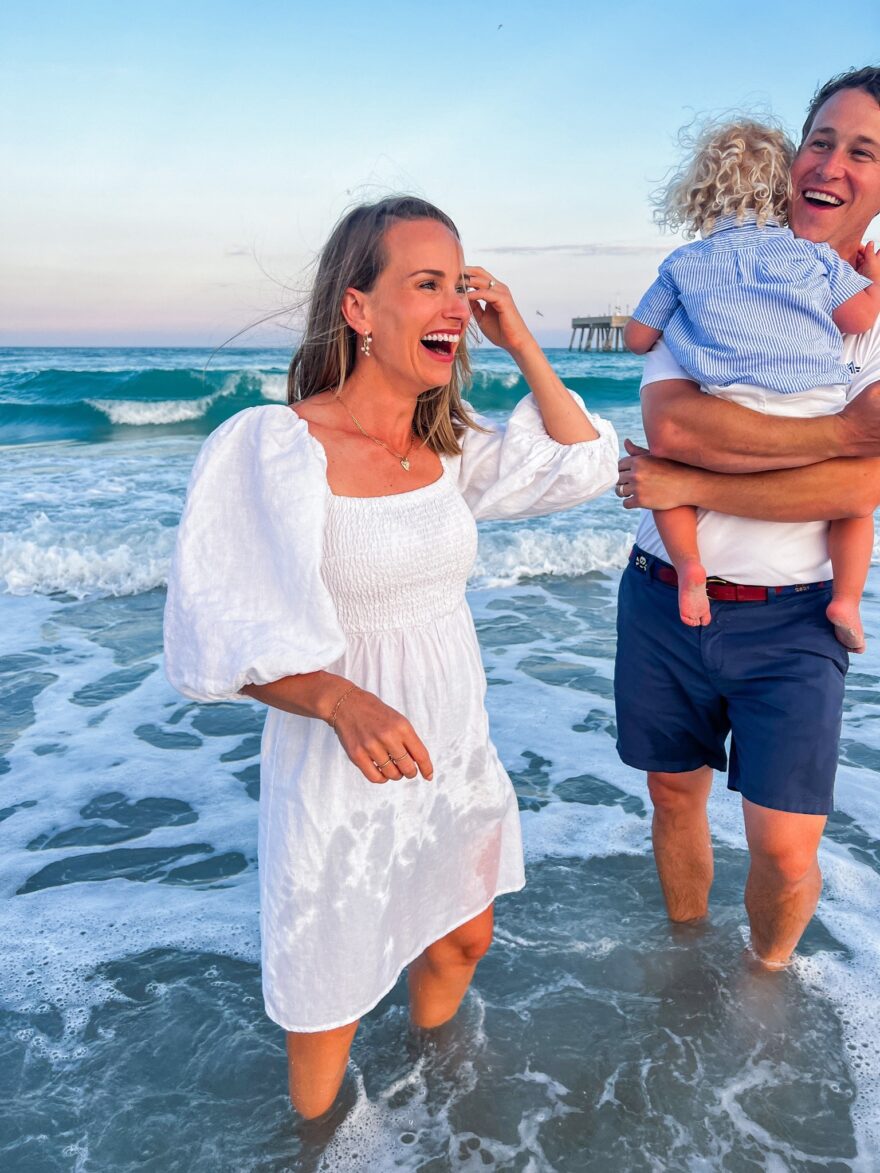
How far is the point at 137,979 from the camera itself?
115 inches

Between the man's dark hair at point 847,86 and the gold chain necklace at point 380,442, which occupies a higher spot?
the man's dark hair at point 847,86

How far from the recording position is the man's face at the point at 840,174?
7.63 ft

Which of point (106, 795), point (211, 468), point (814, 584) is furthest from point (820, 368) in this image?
point (106, 795)

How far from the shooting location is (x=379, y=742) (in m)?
1.68

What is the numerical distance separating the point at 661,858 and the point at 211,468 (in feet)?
6.36

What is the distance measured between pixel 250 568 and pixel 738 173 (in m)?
1.63

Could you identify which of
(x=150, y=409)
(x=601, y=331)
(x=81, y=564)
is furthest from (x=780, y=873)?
(x=601, y=331)

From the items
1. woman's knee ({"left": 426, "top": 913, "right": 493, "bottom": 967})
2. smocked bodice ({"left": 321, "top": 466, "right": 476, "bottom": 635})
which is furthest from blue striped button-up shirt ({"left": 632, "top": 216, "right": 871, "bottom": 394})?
woman's knee ({"left": 426, "top": 913, "right": 493, "bottom": 967})

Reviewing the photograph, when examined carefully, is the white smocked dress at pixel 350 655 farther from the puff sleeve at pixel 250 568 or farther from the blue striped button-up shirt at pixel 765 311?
the blue striped button-up shirt at pixel 765 311

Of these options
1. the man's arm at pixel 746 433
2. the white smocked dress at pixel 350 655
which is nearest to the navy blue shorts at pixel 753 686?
the man's arm at pixel 746 433

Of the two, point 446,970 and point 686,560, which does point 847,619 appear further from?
point 446,970

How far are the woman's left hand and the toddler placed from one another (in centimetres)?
44

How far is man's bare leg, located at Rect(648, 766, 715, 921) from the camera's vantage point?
2840mm

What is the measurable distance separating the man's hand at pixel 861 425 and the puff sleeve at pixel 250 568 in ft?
4.07
